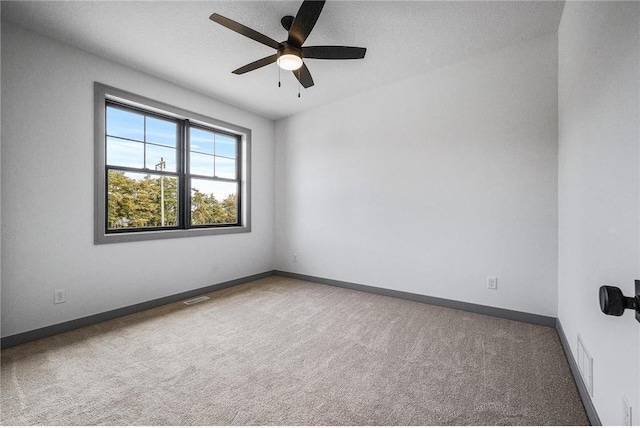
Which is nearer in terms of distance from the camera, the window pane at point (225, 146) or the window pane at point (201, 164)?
the window pane at point (201, 164)

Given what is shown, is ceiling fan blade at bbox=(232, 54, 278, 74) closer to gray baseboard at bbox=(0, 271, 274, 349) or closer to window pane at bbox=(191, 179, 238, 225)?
window pane at bbox=(191, 179, 238, 225)

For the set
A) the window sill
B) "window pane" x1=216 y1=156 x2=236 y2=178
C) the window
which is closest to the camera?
the window sill

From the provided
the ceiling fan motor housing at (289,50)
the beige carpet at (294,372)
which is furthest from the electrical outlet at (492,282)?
the ceiling fan motor housing at (289,50)

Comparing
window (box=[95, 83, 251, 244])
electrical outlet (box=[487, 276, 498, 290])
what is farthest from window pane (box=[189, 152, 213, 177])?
electrical outlet (box=[487, 276, 498, 290])

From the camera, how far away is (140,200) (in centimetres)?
340

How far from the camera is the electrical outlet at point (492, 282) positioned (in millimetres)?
2986

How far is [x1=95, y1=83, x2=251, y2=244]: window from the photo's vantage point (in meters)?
3.07

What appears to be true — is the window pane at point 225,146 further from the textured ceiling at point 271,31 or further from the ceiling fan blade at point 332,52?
the ceiling fan blade at point 332,52

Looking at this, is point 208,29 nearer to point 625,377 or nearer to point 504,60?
point 504,60

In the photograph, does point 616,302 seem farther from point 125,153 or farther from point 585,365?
point 125,153

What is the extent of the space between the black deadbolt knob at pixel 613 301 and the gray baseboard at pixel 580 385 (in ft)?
3.42

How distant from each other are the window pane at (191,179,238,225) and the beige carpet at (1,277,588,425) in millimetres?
1460

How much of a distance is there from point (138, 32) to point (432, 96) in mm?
3102

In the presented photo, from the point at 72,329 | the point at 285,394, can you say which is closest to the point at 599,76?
the point at 285,394
